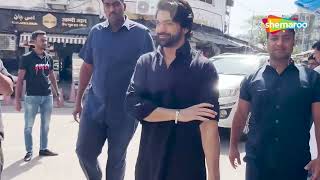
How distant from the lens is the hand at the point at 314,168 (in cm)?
277

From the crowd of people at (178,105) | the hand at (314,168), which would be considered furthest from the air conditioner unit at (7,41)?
the hand at (314,168)

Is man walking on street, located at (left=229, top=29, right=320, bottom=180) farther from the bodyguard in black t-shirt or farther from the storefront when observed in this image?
the storefront

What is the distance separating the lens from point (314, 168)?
109 inches

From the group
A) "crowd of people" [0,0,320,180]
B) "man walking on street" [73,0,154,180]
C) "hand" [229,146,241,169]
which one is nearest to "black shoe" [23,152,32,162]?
"crowd of people" [0,0,320,180]

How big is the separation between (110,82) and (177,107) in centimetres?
126

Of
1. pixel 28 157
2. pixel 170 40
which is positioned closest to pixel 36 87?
pixel 28 157

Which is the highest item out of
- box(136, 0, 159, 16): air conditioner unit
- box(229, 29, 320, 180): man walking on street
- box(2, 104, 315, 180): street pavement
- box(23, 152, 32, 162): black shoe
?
box(136, 0, 159, 16): air conditioner unit

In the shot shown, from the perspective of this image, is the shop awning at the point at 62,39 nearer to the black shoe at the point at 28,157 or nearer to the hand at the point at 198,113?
the black shoe at the point at 28,157

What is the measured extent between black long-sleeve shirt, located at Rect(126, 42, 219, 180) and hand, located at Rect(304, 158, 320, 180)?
2.76 feet

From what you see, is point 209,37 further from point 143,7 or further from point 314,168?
point 314,168

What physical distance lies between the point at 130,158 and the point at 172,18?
4042mm

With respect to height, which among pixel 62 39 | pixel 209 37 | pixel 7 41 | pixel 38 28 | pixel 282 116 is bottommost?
pixel 282 116

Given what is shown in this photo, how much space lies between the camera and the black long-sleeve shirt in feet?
7.86

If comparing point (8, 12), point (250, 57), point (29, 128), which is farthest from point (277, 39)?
point (8, 12)
